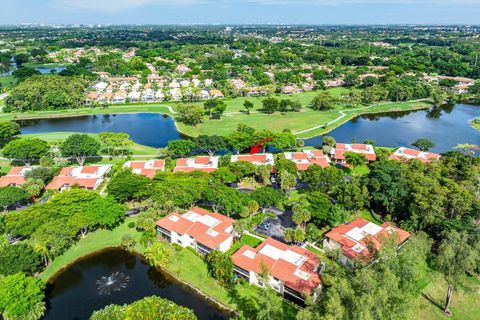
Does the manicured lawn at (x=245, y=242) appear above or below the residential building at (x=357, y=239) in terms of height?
below

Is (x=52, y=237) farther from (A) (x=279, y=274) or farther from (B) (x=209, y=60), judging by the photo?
(B) (x=209, y=60)

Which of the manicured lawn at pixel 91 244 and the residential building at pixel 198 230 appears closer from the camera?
the manicured lawn at pixel 91 244

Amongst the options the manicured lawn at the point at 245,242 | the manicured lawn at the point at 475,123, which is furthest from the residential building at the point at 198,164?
the manicured lawn at the point at 475,123

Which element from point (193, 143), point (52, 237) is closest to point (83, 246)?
point (52, 237)

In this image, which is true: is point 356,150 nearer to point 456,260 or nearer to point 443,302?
point 443,302

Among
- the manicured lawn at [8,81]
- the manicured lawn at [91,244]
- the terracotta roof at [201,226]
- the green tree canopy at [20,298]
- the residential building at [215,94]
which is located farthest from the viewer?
the manicured lawn at [8,81]

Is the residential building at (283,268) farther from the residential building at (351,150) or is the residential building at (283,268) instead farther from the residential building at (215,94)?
the residential building at (215,94)

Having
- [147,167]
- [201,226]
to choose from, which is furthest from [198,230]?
[147,167]
